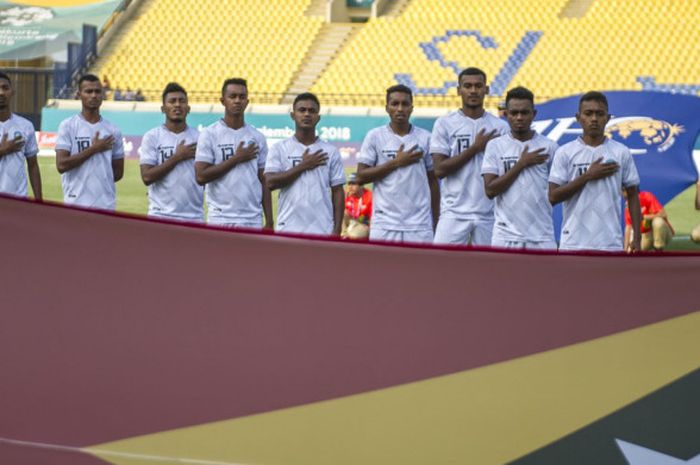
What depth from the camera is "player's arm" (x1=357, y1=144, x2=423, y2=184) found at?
7.76 m

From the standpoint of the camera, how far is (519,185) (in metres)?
7.22

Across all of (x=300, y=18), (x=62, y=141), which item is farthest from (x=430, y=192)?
(x=300, y=18)

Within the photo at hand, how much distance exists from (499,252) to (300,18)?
32757 millimetres

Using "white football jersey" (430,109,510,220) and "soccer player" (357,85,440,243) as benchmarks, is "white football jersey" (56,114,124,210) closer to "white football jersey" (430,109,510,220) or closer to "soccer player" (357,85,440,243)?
"soccer player" (357,85,440,243)

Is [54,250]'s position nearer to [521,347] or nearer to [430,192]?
[521,347]

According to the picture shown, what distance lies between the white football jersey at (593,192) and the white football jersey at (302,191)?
148 centimetres

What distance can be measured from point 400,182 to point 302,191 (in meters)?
0.62

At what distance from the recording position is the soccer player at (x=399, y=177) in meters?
7.82

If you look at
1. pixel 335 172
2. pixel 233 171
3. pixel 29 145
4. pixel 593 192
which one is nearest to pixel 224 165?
pixel 233 171

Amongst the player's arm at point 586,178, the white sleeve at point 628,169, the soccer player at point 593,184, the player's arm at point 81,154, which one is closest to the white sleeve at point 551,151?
the soccer player at point 593,184

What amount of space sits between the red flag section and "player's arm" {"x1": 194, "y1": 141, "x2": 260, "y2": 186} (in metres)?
3.39

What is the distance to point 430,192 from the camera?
8.06 m

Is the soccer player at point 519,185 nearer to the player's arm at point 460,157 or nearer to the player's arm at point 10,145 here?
the player's arm at point 460,157

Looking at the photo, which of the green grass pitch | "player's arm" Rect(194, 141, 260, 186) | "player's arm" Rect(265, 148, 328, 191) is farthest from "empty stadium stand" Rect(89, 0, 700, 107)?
"player's arm" Rect(265, 148, 328, 191)
